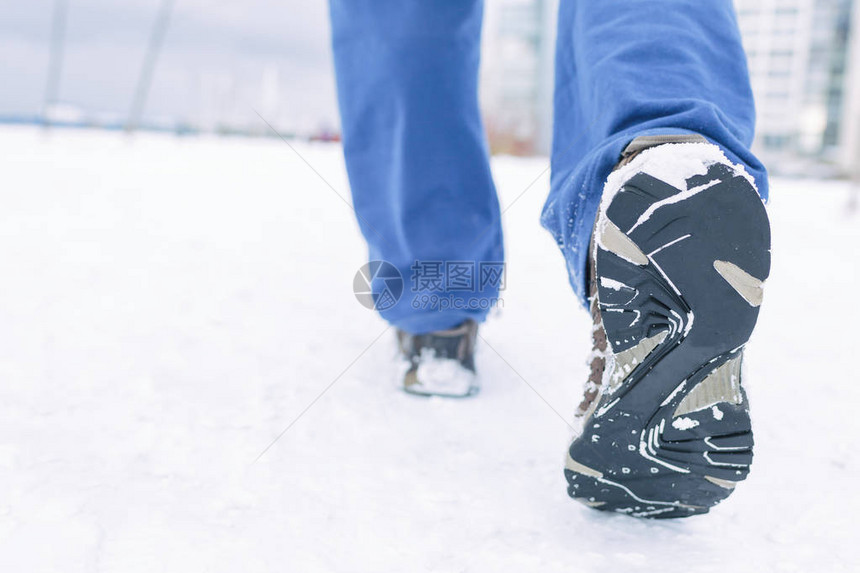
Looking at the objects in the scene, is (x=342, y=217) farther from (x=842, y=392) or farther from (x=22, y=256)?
(x=842, y=392)

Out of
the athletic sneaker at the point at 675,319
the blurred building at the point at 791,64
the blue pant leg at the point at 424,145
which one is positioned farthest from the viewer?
the blurred building at the point at 791,64

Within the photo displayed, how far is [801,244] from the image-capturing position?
2.29m

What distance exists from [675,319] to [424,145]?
0.49 metres

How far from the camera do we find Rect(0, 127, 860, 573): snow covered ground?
0.52 m

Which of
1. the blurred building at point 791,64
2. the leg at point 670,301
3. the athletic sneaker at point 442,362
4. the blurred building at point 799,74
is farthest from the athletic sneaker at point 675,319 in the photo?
the blurred building at point 799,74

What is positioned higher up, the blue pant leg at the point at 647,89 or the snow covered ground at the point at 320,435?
the blue pant leg at the point at 647,89

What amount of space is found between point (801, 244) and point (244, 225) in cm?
187

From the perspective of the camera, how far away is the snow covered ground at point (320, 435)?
520mm

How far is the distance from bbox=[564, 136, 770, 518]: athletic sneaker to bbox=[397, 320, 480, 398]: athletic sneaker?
0.38 meters

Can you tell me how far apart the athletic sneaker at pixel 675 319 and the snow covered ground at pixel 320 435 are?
78mm

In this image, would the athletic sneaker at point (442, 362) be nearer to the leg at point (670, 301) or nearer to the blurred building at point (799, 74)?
the leg at point (670, 301)

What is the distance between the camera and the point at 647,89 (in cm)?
56

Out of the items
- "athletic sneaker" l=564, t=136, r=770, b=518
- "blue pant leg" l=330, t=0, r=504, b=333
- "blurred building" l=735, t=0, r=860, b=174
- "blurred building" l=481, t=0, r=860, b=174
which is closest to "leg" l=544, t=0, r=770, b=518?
"athletic sneaker" l=564, t=136, r=770, b=518

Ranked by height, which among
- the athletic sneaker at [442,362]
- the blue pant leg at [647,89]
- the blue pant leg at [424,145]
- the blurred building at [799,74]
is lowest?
the blurred building at [799,74]
